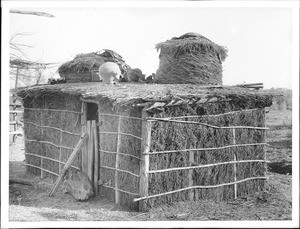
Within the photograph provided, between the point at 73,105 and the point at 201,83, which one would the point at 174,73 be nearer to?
the point at 201,83

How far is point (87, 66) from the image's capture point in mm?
14062

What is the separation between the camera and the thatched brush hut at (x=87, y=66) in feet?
46.0

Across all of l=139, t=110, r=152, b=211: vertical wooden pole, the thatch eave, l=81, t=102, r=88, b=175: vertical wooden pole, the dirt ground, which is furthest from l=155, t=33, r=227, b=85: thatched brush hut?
l=139, t=110, r=152, b=211: vertical wooden pole

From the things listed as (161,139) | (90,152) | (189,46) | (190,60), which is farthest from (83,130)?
(189,46)

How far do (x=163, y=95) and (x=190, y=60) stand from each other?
3811 mm

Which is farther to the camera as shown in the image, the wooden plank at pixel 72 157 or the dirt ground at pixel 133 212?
the wooden plank at pixel 72 157

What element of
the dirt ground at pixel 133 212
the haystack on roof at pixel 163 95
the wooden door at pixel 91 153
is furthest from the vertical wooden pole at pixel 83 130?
the dirt ground at pixel 133 212

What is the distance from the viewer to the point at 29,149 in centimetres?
1397

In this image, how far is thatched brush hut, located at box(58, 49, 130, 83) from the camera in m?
14.0

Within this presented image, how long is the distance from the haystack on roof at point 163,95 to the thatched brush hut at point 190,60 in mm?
1511

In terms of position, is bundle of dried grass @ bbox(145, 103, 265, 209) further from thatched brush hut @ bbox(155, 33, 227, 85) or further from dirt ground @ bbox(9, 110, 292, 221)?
thatched brush hut @ bbox(155, 33, 227, 85)

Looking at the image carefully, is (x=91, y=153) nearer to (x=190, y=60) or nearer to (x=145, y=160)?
(x=145, y=160)

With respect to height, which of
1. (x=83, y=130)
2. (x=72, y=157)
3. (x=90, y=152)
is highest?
(x=83, y=130)

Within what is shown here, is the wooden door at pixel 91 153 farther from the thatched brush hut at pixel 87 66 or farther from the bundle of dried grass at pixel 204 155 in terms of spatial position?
the thatched brush hut at pixel 87 66
